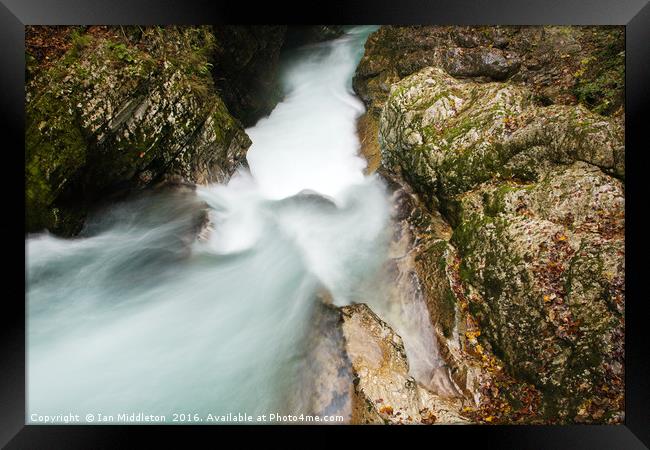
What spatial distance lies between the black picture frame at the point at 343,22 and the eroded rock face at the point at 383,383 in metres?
0.18

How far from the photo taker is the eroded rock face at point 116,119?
4105 mm

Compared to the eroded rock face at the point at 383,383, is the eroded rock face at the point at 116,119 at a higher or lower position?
higher

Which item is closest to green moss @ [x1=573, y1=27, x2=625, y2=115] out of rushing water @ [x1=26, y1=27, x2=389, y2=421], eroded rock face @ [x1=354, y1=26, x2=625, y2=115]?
eroded rock face @ [x1=354, y1=26, x2=625, y2=115]

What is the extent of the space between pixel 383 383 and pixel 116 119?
481 cm

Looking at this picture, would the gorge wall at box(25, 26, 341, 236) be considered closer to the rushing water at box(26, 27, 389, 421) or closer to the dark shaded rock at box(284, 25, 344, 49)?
the rushing water at box(26, 27, 389, 421)

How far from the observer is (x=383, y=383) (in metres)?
3.57

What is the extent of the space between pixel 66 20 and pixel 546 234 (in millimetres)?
5267

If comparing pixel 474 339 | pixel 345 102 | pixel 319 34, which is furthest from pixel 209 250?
pixel 319 34

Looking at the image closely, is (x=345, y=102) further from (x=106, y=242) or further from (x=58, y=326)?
(x=58, y=326)

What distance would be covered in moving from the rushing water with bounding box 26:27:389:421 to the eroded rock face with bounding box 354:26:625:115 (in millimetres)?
2863

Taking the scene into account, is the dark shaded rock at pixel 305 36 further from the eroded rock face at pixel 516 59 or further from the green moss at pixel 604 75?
the green moss at pixel 604 75

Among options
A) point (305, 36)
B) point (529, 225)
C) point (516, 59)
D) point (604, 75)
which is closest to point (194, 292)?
point (529, 225)

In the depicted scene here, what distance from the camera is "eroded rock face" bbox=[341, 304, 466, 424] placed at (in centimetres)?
346

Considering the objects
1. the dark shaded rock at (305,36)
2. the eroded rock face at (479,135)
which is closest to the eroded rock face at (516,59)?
the eroded rock face at (479,135)
